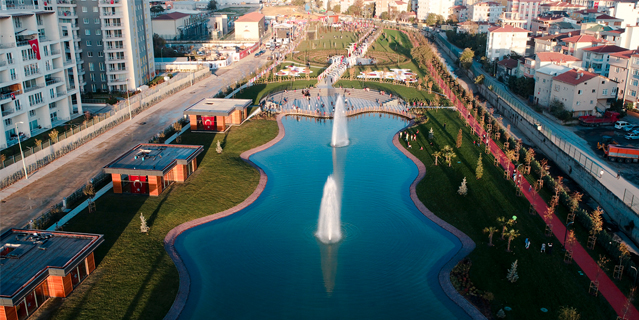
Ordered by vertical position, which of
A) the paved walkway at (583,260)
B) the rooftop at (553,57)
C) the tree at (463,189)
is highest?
the rooftop at (553,57)

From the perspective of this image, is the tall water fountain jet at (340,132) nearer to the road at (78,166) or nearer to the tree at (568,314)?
the road at (78,166)

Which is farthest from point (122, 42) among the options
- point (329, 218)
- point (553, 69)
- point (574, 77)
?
point (574, 77)

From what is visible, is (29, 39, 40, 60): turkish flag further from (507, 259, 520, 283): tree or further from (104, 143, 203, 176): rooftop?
(507, 259, 520, 283): tree

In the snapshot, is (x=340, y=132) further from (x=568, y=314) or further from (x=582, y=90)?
(x=568, y=314)

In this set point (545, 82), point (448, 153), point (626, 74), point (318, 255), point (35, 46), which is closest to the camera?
point (318, 255)

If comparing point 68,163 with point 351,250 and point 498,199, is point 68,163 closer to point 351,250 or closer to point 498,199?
point 351,250

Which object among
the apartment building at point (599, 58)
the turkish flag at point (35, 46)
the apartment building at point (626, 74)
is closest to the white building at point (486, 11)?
the apartment building at point (599, 58)

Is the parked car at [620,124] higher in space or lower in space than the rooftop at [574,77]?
lower

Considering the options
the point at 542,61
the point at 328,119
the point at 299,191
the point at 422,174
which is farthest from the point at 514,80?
the point at 299,191
